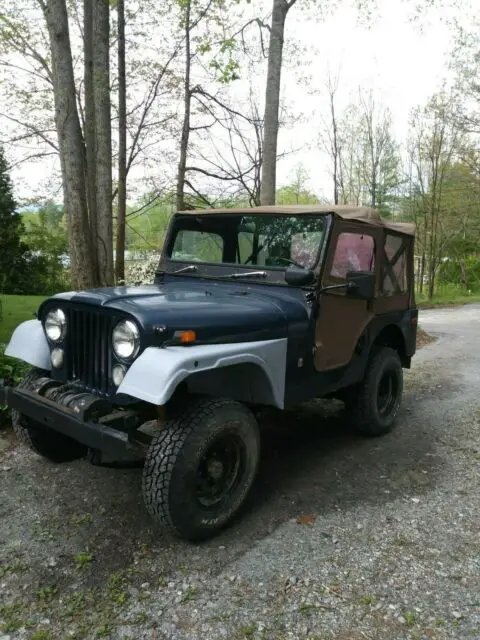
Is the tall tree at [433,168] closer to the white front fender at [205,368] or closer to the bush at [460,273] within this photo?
the bush at [460,273]

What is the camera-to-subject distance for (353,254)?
386 cm

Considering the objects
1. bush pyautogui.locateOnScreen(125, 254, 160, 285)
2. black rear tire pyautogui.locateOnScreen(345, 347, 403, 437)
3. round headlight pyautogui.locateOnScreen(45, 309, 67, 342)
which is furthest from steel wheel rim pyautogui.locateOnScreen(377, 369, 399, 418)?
bush pyautogui.locateOnScreen(125, 254, 160, 285)

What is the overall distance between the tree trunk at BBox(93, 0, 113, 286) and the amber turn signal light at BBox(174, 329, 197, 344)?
209 inches

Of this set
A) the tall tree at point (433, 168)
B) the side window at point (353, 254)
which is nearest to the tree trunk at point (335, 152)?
the tall tree at point (433, 168)

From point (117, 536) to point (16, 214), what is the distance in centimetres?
1395

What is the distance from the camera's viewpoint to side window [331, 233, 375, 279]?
11.9ft

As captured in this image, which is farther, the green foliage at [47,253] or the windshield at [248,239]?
the green foliage at [47,253]

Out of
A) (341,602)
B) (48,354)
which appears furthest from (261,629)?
(48,354)

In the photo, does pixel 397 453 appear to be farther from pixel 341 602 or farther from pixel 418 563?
pixel 341 602

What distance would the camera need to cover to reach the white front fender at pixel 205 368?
2412 millimetres

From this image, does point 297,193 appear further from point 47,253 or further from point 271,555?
point 271,555

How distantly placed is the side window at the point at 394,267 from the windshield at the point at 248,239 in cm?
110

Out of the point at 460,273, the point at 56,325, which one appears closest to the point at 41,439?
the point at 56,325

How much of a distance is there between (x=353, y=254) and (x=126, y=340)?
2024mm
